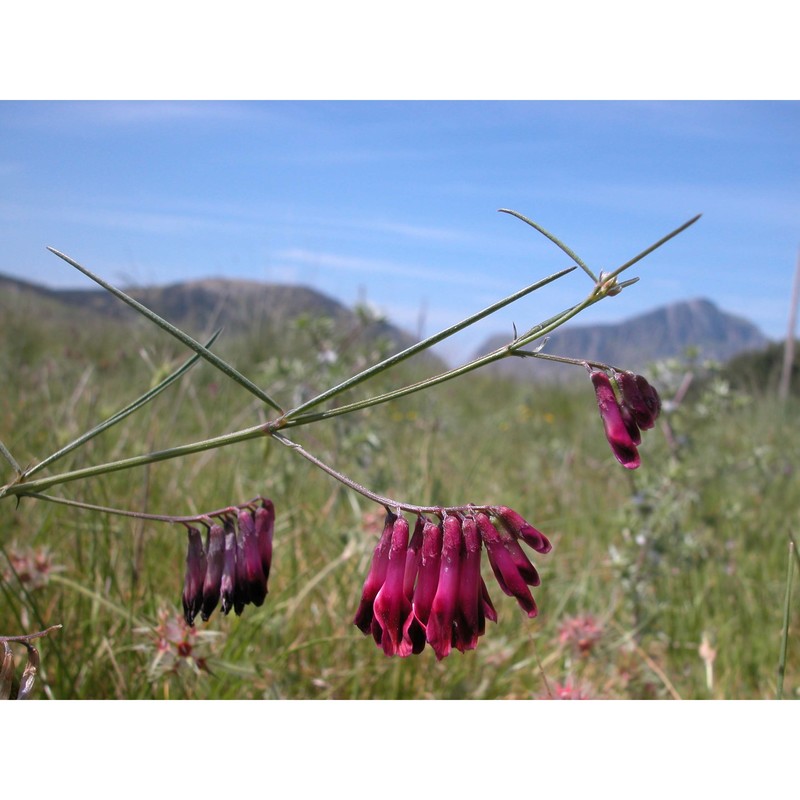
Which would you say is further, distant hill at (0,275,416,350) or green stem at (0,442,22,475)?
distant hill at (0,275,416,350)

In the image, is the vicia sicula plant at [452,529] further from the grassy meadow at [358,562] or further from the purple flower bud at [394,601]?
the grassy meadow at [358,562]

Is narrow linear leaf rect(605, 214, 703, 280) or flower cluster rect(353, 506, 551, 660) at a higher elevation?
narrow linear leaf rect(605, 214, 703, 280)

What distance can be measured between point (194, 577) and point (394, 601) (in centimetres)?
23

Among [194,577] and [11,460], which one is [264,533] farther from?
[11,460]

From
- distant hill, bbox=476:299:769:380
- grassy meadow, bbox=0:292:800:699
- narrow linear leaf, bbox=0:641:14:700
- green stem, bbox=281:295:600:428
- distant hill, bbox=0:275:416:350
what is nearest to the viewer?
green stem, bbox=281:295:600:428

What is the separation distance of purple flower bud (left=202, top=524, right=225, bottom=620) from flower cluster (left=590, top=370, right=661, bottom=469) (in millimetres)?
399

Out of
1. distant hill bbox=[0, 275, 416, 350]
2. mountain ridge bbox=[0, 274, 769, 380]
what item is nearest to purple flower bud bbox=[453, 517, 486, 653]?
mountain ridge bbox=[0, 274, 769, 380]

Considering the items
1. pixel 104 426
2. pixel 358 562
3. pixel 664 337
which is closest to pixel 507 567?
pixel 104 426

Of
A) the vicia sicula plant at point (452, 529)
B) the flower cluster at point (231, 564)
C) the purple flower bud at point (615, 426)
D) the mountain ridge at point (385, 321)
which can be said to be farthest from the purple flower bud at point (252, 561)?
the mountain ridge at point (385, 321)

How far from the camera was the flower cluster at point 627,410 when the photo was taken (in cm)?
67

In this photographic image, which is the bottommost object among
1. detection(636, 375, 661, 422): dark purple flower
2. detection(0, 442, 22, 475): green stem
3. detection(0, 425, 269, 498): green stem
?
detection(0, 442, 22, 475): green stem

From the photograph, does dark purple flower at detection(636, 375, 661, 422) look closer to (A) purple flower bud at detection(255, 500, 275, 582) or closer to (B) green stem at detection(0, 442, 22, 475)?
(A) purple flower bud at detection(255, 500, 275, 582)

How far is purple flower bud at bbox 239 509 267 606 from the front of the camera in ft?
2.56
